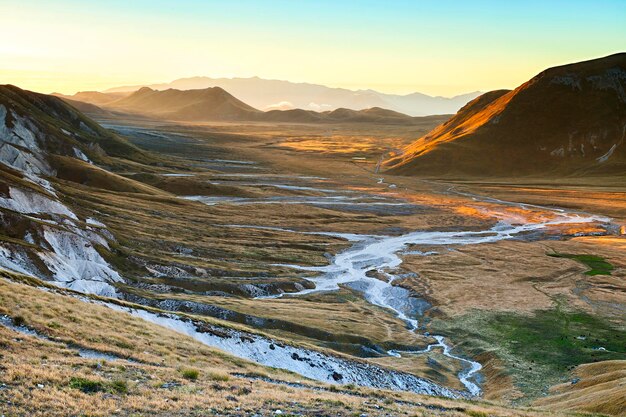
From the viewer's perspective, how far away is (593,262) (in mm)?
104688

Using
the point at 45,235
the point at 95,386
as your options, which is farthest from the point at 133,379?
the point at 45,235

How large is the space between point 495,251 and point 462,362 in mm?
59493

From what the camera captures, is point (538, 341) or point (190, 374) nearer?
point (190, 374)

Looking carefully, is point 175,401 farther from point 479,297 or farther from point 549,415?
point 479,297

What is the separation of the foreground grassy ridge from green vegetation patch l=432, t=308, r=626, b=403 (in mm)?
21829

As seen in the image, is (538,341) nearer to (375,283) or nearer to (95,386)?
(375,283)

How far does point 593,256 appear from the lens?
4318 inches

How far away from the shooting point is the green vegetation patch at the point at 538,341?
53656 millimetres

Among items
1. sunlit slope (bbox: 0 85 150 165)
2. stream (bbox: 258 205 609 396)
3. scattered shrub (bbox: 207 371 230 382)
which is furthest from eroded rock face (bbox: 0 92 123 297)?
sunlit slope (bbox: 0 85 150 165)

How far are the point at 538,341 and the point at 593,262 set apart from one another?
157 feet

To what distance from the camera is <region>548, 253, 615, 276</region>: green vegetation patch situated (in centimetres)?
9752

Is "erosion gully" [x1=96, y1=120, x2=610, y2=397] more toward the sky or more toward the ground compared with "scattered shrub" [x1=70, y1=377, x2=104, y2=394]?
more toward the ground

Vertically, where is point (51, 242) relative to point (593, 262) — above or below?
above

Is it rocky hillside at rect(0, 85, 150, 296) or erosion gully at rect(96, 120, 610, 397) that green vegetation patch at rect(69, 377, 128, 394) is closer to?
erosion gully at rect(96, 120, 610, 397)
